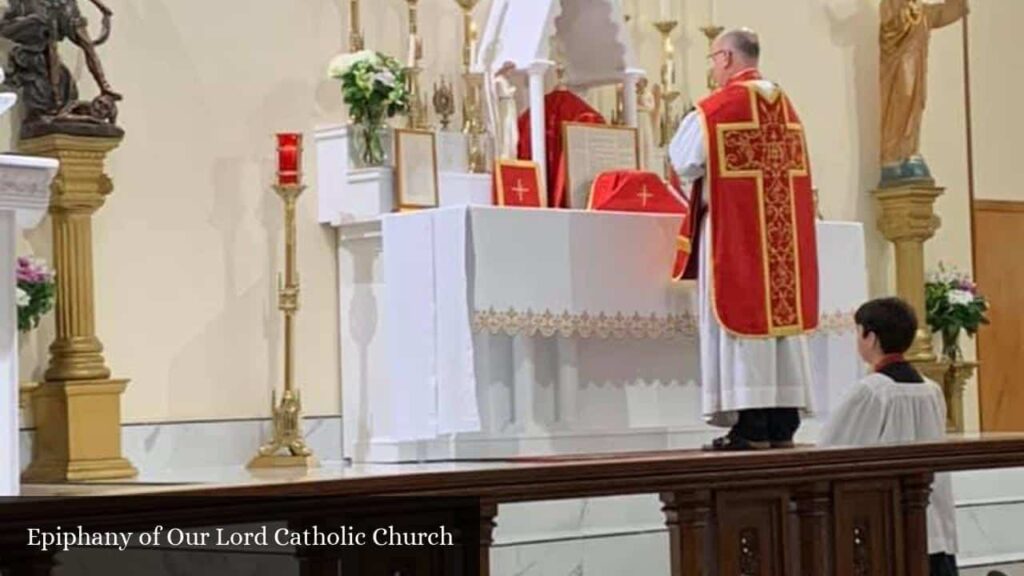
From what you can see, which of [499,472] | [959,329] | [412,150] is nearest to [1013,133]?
[959,329]

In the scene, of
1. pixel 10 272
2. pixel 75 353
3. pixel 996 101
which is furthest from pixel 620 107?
pixel 10 272

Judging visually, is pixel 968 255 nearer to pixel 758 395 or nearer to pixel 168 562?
pixel 758 395

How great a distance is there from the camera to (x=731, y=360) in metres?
7.88

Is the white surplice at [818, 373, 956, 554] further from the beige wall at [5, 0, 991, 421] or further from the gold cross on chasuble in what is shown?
the beige wall at [5, 0, 991, 421]

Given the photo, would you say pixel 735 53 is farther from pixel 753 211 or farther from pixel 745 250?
pixel 745 250

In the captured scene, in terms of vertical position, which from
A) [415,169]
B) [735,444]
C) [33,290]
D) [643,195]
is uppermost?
[415,169]

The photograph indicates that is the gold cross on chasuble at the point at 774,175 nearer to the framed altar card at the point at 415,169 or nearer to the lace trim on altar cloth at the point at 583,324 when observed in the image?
the lace trim on altar cloth at the point at 583,324

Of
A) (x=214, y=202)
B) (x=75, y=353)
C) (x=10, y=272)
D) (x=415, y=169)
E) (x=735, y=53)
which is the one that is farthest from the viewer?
(x=415, y=169)

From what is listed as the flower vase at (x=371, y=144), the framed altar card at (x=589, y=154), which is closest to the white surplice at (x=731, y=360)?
the framed altar card at (x=589, y=154)

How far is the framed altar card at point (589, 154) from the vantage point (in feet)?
30.0

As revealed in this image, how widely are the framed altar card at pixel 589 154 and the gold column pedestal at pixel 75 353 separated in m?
2.18

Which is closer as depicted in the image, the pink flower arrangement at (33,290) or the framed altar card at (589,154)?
the pink flower arrangement at (33,290)

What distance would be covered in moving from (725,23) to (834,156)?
A: 1.11m

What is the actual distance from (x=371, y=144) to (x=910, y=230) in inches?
153
